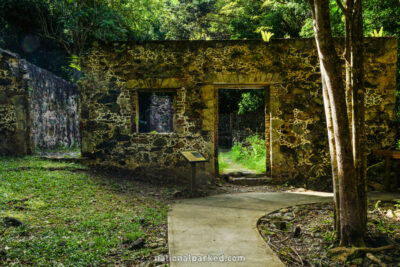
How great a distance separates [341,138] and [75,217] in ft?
11.3

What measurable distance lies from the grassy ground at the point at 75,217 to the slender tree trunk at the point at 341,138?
204 centimetres

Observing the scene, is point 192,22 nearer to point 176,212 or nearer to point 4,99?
point 4,99

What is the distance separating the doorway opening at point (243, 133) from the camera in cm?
859

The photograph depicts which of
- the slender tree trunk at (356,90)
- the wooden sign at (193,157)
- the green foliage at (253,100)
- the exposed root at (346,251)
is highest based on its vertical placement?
the green foliage at (253,100)

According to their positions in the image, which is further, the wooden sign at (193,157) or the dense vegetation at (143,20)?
the dense vegetation at (143,20)

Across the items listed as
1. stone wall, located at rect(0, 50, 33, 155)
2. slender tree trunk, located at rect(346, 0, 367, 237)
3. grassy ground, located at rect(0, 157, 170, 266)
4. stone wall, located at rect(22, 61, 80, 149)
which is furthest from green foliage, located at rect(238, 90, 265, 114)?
slender tree trunk, located at rect(346, 0, 367, 237)

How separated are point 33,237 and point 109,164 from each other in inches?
147

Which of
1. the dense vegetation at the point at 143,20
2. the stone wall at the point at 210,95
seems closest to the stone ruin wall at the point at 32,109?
the dense vegetation at the point at 143,20

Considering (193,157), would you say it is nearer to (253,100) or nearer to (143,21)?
(253,100)

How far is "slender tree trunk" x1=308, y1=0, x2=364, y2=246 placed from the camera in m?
3.14

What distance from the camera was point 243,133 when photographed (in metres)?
13.4


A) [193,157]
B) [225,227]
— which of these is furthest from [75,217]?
[193,157]

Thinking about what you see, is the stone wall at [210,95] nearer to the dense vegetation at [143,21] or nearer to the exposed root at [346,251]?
the dense vegetation at [143,21]

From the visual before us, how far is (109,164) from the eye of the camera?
6848mm
